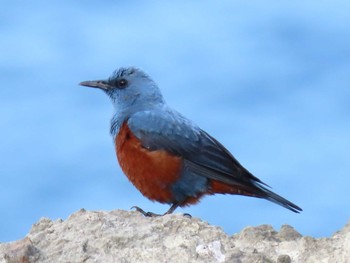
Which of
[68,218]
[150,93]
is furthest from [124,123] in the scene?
[68,218]

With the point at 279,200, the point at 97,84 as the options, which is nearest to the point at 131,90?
the point at 97,84

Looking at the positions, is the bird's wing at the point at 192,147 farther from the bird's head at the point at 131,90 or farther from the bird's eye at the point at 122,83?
the bird's eye at the point at 122,83

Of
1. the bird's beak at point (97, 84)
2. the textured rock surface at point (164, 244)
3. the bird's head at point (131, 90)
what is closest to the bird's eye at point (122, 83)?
the bird's head at point (131, 90)

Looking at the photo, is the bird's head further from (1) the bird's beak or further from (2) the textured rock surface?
(2) the textured rock surface

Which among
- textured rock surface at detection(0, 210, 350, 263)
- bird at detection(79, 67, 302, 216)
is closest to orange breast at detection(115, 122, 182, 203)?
bird at detection(79, 67, 302, 216)

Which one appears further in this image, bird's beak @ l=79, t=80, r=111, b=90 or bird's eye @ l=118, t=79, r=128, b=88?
bird's beak @ l=79, t=80, r=111, b=90

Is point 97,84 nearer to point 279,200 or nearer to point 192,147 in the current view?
point 192,147
